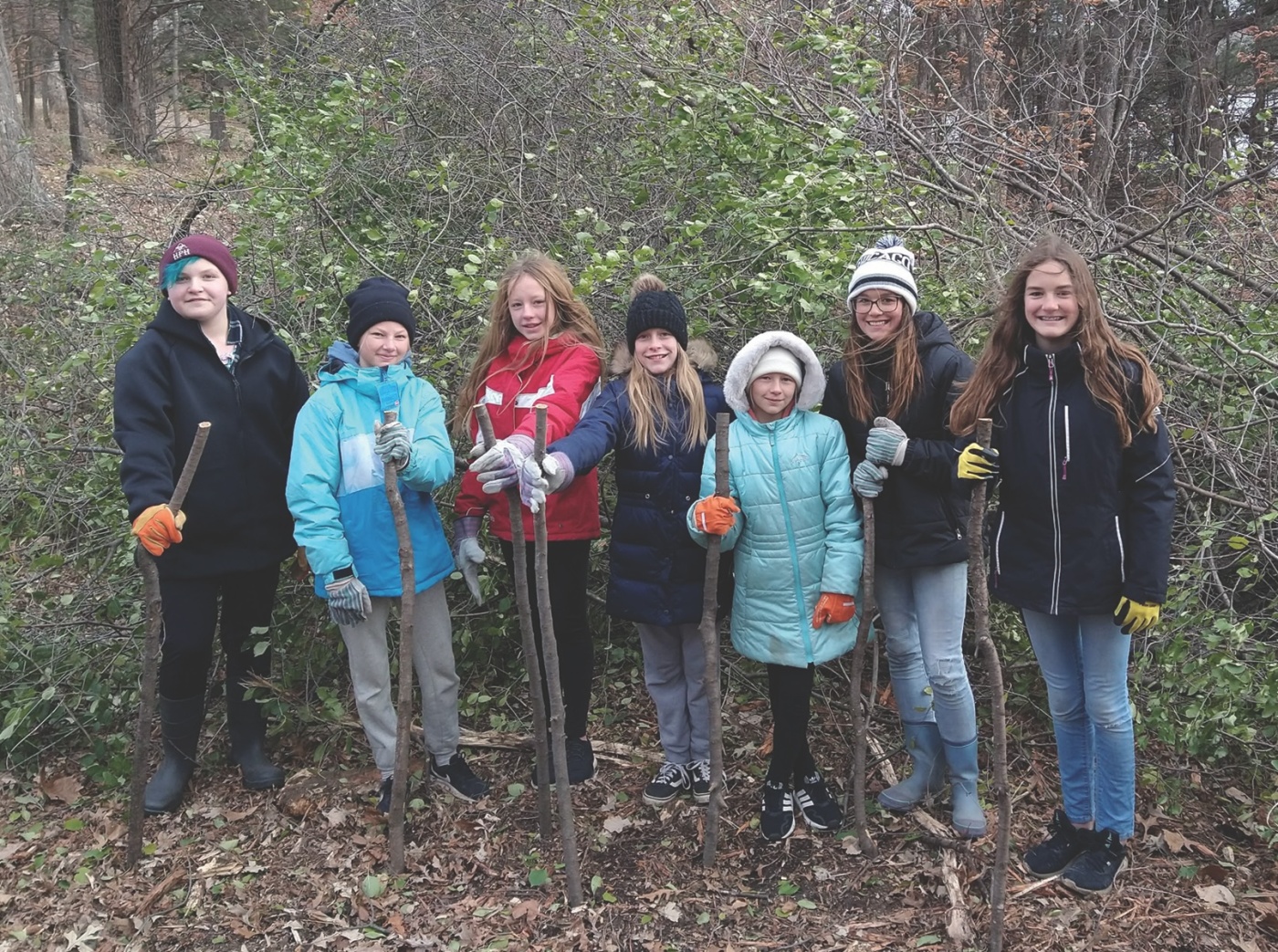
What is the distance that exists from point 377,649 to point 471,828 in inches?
31.2

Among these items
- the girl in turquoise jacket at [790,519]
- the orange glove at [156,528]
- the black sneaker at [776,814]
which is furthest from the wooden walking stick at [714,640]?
the orange glove at [156,528]

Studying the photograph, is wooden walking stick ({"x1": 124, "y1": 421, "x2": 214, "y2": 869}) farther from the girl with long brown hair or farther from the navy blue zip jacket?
the girl with long brown hair

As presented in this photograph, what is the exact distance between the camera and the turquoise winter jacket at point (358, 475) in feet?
9.90

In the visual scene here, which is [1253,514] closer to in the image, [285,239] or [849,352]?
[849,352]

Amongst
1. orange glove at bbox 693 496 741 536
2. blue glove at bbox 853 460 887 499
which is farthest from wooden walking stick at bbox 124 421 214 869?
blue glove at bbox 853 460 887 499

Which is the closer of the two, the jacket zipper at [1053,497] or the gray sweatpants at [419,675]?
the jacket zipper at [1053,497]

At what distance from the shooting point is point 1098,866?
2926 mm

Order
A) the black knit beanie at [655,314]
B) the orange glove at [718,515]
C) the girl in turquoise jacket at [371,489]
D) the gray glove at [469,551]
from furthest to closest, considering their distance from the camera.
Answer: the gray glove at [469,551]
the black knit beanie at [655,314]
the girl in turquoise jacket at [371,489]
the orange glove at [718,515]

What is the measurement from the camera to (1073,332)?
2709mm

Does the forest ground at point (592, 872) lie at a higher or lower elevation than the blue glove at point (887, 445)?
lower

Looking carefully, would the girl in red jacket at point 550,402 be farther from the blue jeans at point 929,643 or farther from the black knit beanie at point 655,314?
the blue jeans at point 929,643

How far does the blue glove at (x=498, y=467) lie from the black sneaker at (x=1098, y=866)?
7.36 ft

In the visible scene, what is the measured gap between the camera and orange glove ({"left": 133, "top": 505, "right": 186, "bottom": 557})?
2928mm

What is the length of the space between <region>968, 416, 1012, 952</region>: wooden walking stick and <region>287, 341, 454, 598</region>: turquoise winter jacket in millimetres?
1758
